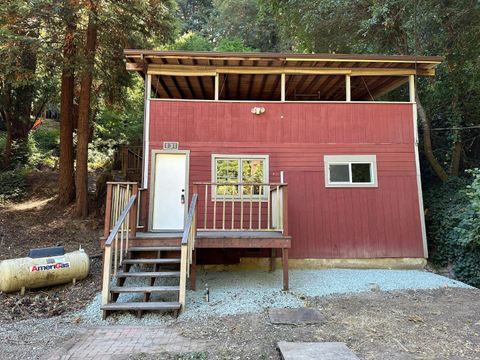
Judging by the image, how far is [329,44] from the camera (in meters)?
12.6

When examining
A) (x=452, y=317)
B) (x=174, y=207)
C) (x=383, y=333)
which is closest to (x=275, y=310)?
(x=383, y=333)

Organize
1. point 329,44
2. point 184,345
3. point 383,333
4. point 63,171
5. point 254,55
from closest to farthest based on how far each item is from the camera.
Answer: point 184,345
point 383,333
point 254,55
point 63,171
point 329,44

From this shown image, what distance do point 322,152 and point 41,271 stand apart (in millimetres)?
6111

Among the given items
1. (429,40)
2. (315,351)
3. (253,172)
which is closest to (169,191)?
(253,172)

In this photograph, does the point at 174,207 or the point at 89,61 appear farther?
the point at 89,61

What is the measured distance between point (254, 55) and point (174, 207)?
3.77m

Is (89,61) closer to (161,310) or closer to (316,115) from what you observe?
(316,115)

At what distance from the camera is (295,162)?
7.96 m

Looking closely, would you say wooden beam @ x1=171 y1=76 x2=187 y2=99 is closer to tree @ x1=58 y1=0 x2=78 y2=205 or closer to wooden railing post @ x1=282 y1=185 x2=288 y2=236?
tree @ x1=58 y1=0 x2=78 y2=205

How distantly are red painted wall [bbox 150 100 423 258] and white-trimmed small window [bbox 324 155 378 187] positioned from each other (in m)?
0.12

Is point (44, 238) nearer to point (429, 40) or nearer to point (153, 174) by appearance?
point (153, 174)

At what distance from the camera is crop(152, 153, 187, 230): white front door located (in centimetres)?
761

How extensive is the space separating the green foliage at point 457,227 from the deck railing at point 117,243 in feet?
20.8

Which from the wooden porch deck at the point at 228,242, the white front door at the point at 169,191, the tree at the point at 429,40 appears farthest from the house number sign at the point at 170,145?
the tree at the point at 429,40
